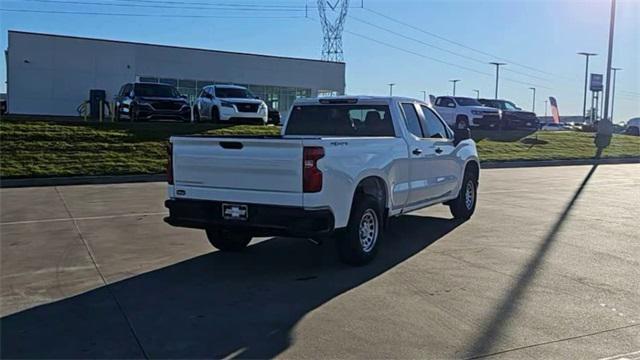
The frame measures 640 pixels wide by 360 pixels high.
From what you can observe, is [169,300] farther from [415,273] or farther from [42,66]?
[42,66]

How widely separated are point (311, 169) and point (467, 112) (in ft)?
88.9

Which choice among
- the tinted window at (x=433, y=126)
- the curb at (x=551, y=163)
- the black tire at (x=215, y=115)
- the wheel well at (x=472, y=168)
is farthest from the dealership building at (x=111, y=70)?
the tinted window at (x=433, y=126)

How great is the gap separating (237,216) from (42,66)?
36780 millimetres

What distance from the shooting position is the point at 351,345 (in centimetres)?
450


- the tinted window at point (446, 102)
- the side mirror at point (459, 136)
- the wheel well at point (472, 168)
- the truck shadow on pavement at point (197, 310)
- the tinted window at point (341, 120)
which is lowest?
the truck shadow on pavement at point (197, 310)

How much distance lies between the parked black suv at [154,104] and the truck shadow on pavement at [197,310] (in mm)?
17314

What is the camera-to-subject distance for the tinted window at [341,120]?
26.8ft

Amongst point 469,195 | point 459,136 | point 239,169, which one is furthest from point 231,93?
point 239,169

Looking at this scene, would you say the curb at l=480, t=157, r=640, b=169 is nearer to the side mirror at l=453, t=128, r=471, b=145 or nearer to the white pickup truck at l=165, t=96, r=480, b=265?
the side mirror at l=453, t=128, r=471, b=145

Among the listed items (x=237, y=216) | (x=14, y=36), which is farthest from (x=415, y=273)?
(x=14, y=36)

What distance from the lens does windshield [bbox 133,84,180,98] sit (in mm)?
24125

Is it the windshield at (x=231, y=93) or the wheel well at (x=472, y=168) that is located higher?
the windshield at (x=231, y=93)

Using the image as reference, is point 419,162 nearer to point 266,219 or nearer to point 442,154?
point 442,154

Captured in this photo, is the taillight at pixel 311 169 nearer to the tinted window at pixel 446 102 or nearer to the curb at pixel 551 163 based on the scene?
the curb at pixel 551 163
